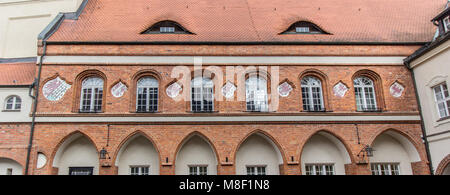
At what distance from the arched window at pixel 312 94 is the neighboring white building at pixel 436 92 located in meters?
4.10

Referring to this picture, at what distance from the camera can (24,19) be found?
58.6 feet

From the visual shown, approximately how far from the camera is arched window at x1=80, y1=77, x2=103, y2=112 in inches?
538

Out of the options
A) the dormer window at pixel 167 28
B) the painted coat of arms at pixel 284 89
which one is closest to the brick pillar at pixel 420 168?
the painted coat of arms at pixel 284 89

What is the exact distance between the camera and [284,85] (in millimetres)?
14062

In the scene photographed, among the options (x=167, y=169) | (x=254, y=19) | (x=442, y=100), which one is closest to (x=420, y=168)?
(x=442, y=100)

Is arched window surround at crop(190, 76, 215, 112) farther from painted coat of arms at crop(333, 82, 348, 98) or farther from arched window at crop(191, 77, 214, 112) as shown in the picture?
painted coat of arms at crop(333, 82, 348, 98)

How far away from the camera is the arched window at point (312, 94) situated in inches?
557

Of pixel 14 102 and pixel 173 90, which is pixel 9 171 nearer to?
pixel 14 102

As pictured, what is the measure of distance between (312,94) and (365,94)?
2358mm

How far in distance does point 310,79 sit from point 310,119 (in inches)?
78.6

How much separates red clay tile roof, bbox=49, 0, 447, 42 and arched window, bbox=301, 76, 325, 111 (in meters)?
1.85

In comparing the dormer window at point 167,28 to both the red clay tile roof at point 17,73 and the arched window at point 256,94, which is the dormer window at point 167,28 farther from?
the red clay tile roof at point 17,73

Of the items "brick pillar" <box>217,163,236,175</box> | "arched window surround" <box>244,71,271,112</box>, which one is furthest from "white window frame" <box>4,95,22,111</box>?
"arched window surround" <box>244,71,271,112</box>
